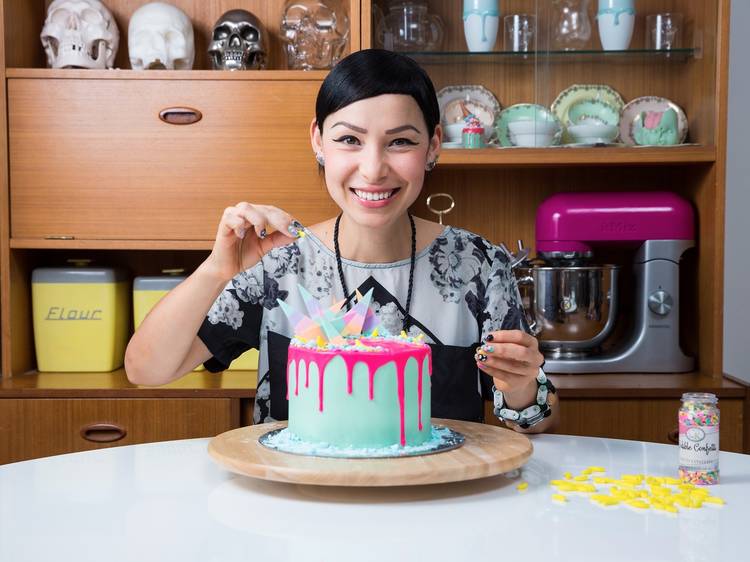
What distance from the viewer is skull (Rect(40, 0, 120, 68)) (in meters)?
2.51

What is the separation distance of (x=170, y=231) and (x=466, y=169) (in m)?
0.86

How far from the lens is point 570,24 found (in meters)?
2.55

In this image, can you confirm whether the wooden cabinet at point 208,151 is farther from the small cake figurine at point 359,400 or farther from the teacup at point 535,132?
the small cake figurine at point 359,400

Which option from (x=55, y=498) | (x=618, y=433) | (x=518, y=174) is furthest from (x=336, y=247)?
(x=518, y=174)

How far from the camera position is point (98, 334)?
101 inches

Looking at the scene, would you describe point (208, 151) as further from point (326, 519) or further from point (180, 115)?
point (326, 519)

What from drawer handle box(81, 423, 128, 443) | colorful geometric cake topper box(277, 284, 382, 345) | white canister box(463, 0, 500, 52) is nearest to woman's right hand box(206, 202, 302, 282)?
colorful geometric cake topper box(277, 284, 382, 345)

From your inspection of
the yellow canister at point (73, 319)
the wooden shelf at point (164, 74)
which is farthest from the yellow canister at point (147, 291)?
the wooden shelf at point (164, 74)

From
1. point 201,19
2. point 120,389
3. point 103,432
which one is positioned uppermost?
point 201,19

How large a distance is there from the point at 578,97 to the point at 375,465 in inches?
67.6

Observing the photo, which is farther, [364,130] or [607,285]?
[607,285]

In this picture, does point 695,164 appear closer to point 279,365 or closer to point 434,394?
point 434,394

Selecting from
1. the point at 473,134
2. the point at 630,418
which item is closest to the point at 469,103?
the point at 473,134

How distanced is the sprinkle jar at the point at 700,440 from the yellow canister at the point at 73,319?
5.77 ft
